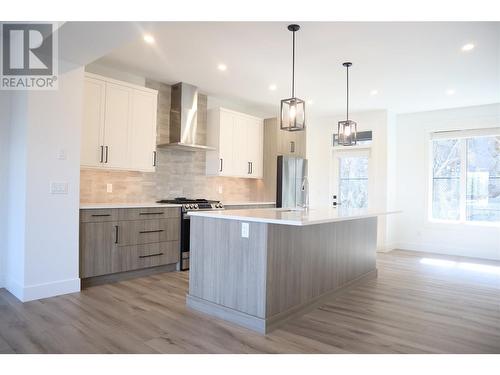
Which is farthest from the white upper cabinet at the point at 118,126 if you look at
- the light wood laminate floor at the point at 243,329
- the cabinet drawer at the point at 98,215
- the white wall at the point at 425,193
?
the white wall at the point at 425,193

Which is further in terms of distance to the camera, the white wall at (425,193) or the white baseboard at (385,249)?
the white baseboard at (385,249)

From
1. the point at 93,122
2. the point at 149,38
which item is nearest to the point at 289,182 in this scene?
the point at 93,122

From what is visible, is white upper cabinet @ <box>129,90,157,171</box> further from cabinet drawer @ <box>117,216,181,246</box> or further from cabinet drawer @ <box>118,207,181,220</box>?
cabinet drawer @ <box>117,216,181,246</box>

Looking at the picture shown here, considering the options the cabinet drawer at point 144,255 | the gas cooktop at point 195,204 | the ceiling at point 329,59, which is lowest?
the cabinet drawer at point 144,255

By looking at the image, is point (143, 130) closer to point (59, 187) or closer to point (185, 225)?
point (185, 225)

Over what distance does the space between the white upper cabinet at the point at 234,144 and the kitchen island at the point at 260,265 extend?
8.78 feet

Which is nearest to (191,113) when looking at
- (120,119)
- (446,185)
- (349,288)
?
(120,119)

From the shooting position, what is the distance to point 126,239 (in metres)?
4.23

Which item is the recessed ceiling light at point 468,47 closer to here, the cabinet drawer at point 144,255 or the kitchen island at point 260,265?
the kitchen island at point 260,265

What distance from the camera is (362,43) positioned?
375 centimetres

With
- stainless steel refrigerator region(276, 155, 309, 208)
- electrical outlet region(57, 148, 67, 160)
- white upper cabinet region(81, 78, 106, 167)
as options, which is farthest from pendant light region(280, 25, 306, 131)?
stainless steel refrigerator region(276, 155, 309, 208)

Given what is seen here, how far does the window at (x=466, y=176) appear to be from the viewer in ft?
20.4

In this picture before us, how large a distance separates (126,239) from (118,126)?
1.44 metres
